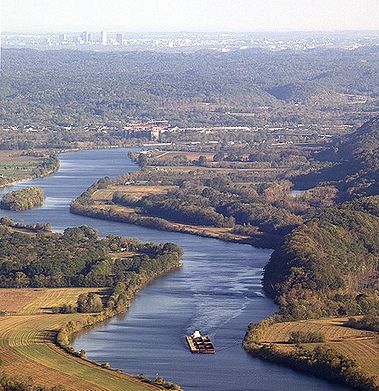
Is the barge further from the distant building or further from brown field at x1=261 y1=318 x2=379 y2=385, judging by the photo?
the distant building

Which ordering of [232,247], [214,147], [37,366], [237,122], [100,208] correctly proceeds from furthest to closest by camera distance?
[237,122] < [214,147] < [100,208] < [232,247] < [37,366]

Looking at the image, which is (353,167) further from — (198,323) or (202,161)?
(198,323)

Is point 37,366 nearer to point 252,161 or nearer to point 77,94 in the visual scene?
point 252,161

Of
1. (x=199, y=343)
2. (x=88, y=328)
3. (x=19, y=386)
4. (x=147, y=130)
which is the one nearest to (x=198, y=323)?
(x=199, y=343)

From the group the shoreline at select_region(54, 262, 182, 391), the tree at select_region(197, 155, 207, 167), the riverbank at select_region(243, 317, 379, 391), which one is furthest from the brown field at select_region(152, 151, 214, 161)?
the riverbank at select_region(243, 317, 379, 391)

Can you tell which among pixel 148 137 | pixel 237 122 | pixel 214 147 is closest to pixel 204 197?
pixel 214 147

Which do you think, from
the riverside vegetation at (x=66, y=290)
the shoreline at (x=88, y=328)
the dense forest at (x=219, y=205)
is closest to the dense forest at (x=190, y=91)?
the dense forest at (x=219, y=205)

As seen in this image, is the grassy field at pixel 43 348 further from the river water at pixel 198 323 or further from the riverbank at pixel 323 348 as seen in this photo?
the riverbank at pixel 323 348
